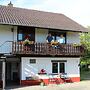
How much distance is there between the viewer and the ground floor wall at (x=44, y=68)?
2564cm

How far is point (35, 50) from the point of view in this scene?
84.0 ft

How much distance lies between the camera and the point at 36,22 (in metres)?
27.9

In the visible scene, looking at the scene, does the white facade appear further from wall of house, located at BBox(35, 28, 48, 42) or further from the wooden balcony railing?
the wooden balcony railing

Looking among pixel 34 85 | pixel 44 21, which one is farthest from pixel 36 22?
pixel 34 85

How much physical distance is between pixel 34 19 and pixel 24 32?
121 inches

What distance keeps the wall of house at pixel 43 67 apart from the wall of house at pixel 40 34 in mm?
2045

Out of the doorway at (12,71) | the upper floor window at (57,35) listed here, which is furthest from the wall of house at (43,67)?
the doorway at (12,71)

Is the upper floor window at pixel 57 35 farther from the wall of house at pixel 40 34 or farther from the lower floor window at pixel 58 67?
the lower floor window at pixel 58 67

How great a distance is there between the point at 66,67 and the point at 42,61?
116 inches

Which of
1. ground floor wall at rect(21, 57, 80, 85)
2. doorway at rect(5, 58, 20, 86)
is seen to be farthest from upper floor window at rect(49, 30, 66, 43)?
doorway at rect(5, 58, 20, 86)

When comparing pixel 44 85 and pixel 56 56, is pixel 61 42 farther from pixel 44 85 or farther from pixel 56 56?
pixel 44 85

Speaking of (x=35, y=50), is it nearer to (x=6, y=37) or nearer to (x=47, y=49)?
(x=47, y=49)

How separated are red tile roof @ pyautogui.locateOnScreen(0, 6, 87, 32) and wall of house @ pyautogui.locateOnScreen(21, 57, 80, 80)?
3.27 meters

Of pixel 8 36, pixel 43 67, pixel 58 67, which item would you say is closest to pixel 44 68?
pixel 43 67
